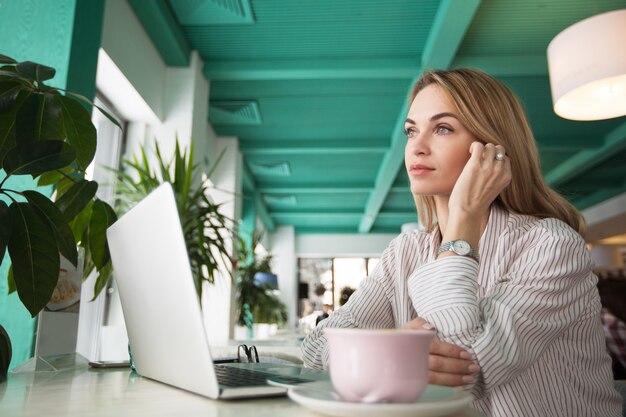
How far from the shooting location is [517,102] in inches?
47.2

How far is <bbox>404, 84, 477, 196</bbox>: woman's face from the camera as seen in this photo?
1.15m

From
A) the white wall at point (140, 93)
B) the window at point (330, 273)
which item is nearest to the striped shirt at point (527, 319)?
the white wall at point (140, 93)

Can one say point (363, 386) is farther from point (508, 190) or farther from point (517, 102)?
point (517, 102)

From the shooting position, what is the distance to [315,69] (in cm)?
452

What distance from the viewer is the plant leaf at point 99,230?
1.16 m

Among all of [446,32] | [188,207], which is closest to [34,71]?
[188,207]

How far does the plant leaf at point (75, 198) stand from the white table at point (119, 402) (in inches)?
15.0

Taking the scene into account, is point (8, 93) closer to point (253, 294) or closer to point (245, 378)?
point (245, 378)

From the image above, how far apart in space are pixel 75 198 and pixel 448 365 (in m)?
0.85

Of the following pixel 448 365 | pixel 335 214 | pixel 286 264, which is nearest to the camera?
pixel 448 365

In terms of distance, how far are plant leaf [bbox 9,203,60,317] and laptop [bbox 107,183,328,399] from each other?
0.18 metres

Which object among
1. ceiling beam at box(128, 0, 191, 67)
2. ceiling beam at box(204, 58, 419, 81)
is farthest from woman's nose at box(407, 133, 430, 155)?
ceiling beam at box(204, 58, 419, 81)

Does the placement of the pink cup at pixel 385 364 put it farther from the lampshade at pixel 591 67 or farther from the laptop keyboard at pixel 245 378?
the lampshade at pixel 591 67

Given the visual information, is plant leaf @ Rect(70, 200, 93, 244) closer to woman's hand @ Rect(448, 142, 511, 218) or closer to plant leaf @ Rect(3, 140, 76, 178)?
plant leaf @ Rect(3, 140, 76, 178)
